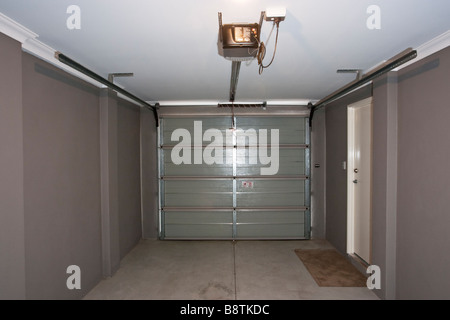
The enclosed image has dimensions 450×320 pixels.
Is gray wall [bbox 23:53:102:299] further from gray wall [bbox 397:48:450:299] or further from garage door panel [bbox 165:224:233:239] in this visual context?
gray wall [bbox 397:48:450:299]

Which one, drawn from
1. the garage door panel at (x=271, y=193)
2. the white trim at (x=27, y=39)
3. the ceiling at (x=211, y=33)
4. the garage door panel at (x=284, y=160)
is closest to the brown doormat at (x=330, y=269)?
the garage door panel at (x=271, y=193)

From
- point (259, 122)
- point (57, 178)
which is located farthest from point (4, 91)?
point (259, 122)

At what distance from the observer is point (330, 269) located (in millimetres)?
3592

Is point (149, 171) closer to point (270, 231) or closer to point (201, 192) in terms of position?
point (201, 192)

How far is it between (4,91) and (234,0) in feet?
5.90

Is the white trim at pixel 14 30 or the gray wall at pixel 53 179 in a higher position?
the white trim at pixel 14 30

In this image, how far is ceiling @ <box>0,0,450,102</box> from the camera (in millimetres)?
1592

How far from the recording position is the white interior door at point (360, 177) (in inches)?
136

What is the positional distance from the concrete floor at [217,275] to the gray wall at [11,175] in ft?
4.45

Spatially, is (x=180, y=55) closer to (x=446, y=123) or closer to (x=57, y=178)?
(x=57, y=178)

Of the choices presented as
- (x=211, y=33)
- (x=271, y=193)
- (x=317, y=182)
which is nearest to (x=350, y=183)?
(x=317, y=182)

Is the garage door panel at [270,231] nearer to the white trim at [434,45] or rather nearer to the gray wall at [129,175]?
the gray wall at [129,175]

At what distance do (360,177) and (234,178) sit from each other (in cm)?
226
